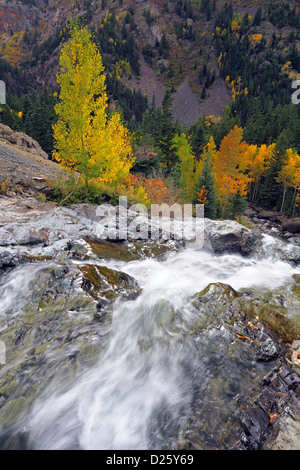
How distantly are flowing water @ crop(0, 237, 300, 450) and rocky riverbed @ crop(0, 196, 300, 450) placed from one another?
2 centimetres

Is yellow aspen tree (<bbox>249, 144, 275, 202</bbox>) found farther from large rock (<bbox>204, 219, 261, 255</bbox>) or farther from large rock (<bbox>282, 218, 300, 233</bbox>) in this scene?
large rock (<bbox>204, 219, 261, 255</bbox>)

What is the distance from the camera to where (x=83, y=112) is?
38.6 ft

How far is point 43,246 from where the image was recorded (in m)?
9.03

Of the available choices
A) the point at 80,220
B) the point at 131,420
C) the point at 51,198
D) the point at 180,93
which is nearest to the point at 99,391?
the point at 131,420

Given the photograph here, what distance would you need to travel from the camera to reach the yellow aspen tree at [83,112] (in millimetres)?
11375

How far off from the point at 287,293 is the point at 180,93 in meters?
170

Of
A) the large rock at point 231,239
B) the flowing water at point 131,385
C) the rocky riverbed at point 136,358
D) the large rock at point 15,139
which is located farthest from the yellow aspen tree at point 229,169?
the flowing water at point 131,385

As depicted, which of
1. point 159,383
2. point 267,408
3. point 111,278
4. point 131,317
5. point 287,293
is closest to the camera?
point 267,408

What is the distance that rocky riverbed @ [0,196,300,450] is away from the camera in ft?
12.8

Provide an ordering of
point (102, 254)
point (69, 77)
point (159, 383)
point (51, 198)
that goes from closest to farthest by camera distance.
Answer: point (159, 383)
point (102, 254)
point (69, 77)
point (51, 198)

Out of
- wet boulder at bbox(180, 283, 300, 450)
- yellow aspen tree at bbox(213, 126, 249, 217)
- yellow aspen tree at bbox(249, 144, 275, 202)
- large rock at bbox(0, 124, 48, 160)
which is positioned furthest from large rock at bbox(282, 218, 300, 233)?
large rock at bbox(0, 124, 48, 160)

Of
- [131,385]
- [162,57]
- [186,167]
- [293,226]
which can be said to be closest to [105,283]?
[131,385]

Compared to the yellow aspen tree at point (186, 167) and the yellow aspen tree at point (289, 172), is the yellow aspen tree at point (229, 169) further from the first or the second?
the yellow aspen tree at point (289, 172)

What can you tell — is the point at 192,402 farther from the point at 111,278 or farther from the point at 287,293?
the point at 287,293
